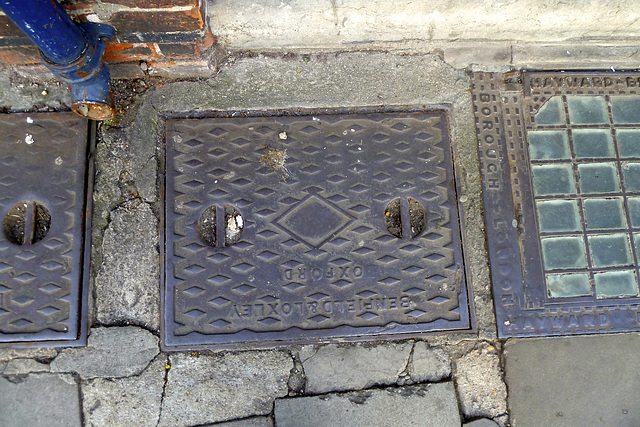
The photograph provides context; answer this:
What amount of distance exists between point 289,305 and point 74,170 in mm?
1309

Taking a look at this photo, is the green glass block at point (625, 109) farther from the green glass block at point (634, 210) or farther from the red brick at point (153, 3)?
the red brick at point (153, 3)

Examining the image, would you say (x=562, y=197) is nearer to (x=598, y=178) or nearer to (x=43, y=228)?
(x=598, y=178)

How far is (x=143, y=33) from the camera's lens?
1.92 m

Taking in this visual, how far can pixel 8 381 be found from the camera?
79.7 inches

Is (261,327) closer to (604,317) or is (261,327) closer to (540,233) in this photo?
(540,233)

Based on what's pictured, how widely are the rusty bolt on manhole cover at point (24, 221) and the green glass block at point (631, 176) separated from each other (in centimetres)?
308

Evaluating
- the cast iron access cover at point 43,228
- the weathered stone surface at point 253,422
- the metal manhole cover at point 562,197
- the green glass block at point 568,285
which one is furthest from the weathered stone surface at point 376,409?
the cast iron access cover at point 43,228

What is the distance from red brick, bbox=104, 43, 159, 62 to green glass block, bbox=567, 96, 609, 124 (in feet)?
7.45

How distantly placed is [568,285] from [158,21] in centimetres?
242

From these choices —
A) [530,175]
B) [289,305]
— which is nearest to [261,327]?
[289,305]

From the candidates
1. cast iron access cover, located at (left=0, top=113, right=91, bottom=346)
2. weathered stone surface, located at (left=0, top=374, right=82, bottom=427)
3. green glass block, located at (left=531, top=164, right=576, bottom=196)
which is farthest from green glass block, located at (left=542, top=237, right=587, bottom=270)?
weathered stone surface, located at (left=0, top=374, right=82, bottom=427)

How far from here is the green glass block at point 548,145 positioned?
7.41ft

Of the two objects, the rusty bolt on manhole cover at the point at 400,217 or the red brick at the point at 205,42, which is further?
the rusty bolt on manhole cover at the point at 400,217

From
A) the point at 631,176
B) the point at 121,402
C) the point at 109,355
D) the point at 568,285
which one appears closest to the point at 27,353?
the point at 109,355
